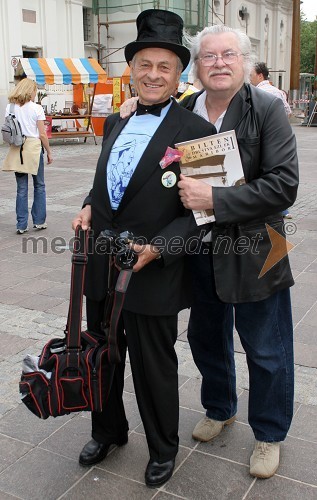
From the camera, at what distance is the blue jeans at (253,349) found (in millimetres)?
2473

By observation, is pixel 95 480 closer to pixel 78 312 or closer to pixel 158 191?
pixel 78 312

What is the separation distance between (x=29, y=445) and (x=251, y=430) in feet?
3.63

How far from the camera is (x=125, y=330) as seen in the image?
7.98ft

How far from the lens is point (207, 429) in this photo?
2.84 meters

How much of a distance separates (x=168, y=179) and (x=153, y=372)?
0.80 metres

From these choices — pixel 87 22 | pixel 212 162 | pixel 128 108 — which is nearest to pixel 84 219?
pixel 128 108

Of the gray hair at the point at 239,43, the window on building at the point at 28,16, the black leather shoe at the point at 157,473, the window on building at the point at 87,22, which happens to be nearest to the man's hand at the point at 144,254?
the gray hair at the point at 239,43

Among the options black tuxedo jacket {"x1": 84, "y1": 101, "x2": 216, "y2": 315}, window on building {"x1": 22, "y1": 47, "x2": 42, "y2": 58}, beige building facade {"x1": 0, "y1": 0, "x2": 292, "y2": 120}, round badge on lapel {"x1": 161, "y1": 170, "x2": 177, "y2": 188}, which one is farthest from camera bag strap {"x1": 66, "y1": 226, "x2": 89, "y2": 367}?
window on building {"x1": 22, "y1": 47, "x2": 42, "y2": 58}

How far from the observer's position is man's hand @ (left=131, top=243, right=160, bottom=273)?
2.18m

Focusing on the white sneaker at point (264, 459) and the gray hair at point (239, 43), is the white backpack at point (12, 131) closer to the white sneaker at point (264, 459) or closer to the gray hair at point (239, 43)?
the gray hair at point (239, 43)

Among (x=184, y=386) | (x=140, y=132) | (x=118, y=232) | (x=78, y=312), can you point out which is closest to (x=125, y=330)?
(x=78, y=312)

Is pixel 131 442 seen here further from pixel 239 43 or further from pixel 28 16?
pixel 28 16

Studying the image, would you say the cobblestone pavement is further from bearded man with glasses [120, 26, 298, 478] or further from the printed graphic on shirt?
the printed graphic on shirt

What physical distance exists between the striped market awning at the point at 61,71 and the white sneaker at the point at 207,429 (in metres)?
15.3
